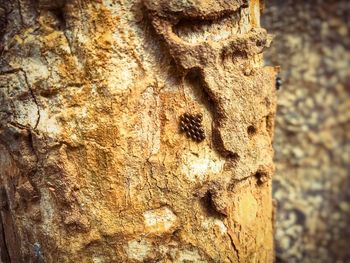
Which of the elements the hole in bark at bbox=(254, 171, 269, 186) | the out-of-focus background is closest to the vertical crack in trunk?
the hole in bark at bbox=(254, 171, 269, 186)

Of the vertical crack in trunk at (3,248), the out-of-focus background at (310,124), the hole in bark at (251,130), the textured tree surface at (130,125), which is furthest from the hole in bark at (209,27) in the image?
the out-of-focus background at (310,124)

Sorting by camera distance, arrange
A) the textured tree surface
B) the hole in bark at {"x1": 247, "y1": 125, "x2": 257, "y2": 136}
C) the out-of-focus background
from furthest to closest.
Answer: the out-of-focus background, the hole in bark at {"x1": 247, "y1": 125, "x2": 257, "y2": 136}, the textured tree surface

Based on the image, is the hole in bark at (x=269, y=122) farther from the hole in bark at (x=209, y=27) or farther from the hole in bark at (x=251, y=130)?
the hole in bark at (x=209, y=27)

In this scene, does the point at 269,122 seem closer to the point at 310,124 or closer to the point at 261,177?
the point at 261,177

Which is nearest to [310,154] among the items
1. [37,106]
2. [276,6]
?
[276,6]

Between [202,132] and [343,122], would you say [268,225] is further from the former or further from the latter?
[343,122]

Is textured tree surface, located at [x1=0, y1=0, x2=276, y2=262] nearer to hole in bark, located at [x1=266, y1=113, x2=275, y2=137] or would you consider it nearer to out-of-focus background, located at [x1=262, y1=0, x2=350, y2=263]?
hole in bark, located at [x1=266, y1=113, x2=275, y2=137]
